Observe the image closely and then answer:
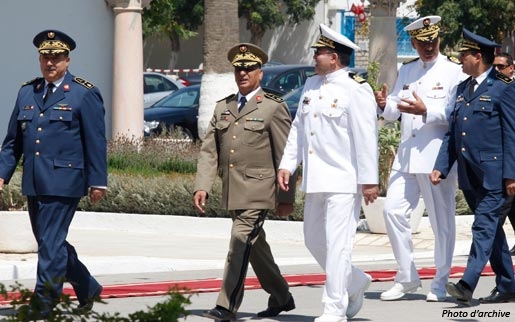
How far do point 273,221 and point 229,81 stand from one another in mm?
4836

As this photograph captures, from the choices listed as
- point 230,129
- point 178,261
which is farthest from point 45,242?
point 178,261

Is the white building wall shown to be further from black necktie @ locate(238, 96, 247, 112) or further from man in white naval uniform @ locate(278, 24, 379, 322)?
man in white naval uniform @ locate(278, 24, 379, 322)

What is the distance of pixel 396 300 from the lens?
35.2ft

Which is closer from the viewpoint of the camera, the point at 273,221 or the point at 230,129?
the point at 230,129

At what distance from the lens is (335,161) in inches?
369

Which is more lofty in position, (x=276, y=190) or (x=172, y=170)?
(x=276, y=190)

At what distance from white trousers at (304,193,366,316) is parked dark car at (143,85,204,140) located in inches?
655

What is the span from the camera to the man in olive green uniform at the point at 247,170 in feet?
30.7

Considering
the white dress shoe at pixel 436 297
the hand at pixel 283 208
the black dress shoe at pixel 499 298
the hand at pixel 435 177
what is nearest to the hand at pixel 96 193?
the hand at pixel 283 208

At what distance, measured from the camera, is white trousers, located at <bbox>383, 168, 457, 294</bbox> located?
1059 centimetres

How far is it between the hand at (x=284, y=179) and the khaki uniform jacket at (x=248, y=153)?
207 mm

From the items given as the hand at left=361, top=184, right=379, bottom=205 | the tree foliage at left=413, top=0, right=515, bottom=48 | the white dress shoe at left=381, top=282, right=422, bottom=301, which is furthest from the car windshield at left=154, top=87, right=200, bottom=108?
the tree foliage at left=413, top=0, right=515, bottom=48

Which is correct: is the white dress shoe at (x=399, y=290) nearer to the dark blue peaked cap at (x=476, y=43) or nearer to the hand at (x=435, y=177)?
the hand at (x=435, y=177)

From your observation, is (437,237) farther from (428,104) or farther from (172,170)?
(172,170)
